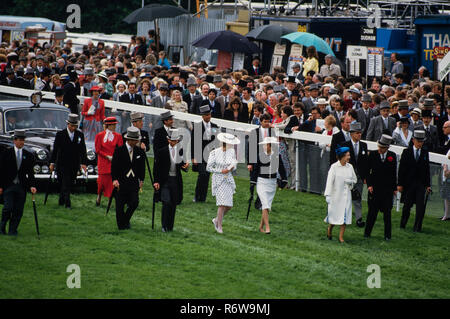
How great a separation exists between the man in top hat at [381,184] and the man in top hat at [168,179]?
3441 millimetres

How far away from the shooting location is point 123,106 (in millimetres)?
21875

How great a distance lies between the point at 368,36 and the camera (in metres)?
30.8

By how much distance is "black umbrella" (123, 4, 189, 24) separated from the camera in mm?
32562

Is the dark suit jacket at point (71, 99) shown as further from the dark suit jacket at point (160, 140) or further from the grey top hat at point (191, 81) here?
the dark suit jacket at point (160, 140)

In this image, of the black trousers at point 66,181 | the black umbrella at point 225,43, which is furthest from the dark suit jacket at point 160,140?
the black umbrella at point 225,43

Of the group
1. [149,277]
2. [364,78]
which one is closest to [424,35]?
[364,78]

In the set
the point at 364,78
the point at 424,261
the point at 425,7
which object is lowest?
the point at 424,261

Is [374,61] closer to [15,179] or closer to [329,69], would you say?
[329,69]

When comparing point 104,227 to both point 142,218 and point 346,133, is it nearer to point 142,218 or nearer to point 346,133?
point 142,218

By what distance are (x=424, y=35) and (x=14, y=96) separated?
13180 mm

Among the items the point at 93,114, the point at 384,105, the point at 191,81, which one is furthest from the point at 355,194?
the point at 191,81

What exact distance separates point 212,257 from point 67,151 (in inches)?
190

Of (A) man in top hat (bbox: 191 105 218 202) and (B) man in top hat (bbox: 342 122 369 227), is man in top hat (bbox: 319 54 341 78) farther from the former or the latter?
(B) man in top hat (bbox: 342 122 369 227)

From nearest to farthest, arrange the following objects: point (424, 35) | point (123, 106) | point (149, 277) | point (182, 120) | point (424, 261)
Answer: point (149, 277)
point (424, 261)
point (182, 120)
point (123, 106)
point (424, 35)
